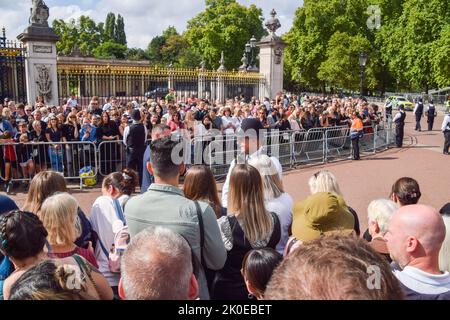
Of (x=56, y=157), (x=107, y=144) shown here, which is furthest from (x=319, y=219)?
(x=56, y=157)

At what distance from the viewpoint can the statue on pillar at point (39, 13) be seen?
14.5 meters

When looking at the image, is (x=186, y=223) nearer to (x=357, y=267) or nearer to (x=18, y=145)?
(x=357, y=267)

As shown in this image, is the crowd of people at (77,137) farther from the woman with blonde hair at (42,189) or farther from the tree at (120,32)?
the tree at (120,32)

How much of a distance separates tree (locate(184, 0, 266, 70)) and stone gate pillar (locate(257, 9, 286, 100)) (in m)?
38.8

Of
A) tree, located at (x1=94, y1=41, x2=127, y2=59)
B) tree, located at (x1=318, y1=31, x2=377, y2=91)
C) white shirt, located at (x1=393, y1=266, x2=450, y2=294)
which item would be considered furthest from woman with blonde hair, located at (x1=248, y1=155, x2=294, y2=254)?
tree, located at (x1=94, y1=41, x2=127, y2=59)

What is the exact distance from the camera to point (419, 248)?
2584mm

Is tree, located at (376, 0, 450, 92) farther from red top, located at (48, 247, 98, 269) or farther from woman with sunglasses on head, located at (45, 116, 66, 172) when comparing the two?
red top, located at (48, 247, 98, 269)

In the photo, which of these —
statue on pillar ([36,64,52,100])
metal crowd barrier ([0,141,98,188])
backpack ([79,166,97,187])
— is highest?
statue on pillar ([36,64,52,100])

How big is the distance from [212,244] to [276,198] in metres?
1.39

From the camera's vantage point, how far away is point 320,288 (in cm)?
136

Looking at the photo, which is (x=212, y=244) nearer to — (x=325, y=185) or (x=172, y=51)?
(x=325, y=185)

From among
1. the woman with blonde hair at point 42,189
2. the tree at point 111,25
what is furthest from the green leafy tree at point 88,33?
the woman with blonde hair at point 42,189

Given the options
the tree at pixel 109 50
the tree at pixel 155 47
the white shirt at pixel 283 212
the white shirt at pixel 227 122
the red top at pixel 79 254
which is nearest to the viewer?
the red top at pixel 79 254

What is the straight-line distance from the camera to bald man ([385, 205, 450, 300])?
251 cm
